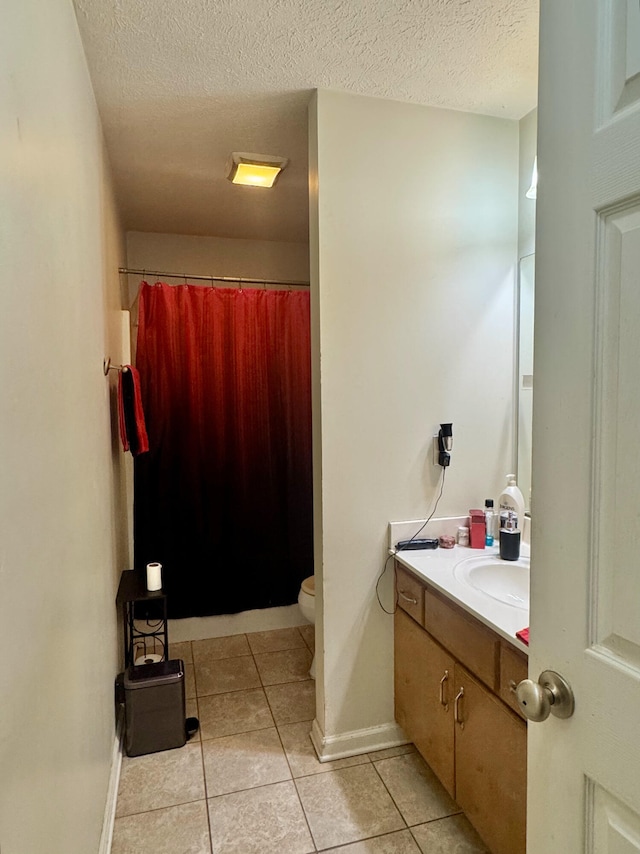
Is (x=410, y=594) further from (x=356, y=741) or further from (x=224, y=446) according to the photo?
(x=224, y=446)

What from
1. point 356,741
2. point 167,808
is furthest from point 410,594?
point 167,808

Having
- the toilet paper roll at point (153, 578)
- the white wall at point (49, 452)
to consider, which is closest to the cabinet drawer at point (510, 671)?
the white wall at point (49, 452)

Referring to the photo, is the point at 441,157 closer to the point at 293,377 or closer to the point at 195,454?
the point at 293,377

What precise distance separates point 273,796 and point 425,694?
0.64 meters

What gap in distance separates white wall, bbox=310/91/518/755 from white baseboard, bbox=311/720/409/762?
14 mm

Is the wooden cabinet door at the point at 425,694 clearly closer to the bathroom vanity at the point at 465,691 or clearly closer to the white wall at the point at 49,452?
the bathroom vanity at the point at 465,691

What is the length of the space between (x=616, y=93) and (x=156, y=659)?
8.07 ft

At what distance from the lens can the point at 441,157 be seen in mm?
1997

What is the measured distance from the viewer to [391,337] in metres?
1.96

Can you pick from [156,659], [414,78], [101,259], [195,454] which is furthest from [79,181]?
[156,659]

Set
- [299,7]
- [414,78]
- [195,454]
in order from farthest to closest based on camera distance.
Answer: [195,454], [414,78], [299,7]

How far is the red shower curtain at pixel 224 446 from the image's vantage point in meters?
2.89

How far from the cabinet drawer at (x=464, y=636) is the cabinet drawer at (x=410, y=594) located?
1.6 inches

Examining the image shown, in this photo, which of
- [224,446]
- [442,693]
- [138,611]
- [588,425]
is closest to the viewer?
[588,425]
